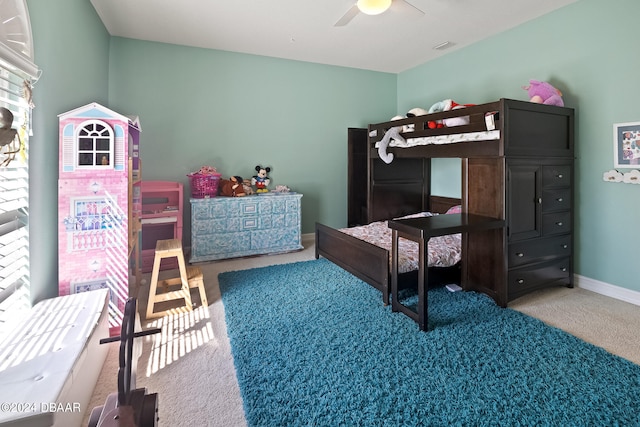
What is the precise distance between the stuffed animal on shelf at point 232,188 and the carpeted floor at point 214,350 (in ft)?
4.56

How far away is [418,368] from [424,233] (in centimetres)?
89

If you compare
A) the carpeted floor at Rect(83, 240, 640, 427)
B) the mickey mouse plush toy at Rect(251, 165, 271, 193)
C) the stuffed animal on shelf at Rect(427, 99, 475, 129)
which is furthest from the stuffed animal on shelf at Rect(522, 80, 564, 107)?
the mickey mouse plush toy at Rect(251, 165, 271, 193)

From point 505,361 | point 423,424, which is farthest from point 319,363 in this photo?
point 505,361

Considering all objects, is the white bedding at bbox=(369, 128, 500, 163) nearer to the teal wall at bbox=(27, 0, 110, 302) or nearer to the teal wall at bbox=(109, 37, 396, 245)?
the teal wall at bbox=(109, 37, 396, 245)

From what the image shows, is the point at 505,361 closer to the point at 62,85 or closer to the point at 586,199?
the point at 586,199

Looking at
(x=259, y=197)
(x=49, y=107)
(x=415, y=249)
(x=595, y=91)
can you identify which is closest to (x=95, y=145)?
(x=49, y=107)

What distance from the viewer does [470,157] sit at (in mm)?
3043

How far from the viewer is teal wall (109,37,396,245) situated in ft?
13.8

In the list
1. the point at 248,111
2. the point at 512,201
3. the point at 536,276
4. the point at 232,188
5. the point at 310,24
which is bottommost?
the point at 536,276

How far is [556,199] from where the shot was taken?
10.3ft

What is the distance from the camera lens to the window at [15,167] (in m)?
1.72

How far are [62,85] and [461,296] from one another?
3588 millimetres

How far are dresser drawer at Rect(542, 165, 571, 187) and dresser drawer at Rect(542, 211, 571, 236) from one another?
0.92 ft

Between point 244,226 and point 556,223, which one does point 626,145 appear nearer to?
point 556,223
